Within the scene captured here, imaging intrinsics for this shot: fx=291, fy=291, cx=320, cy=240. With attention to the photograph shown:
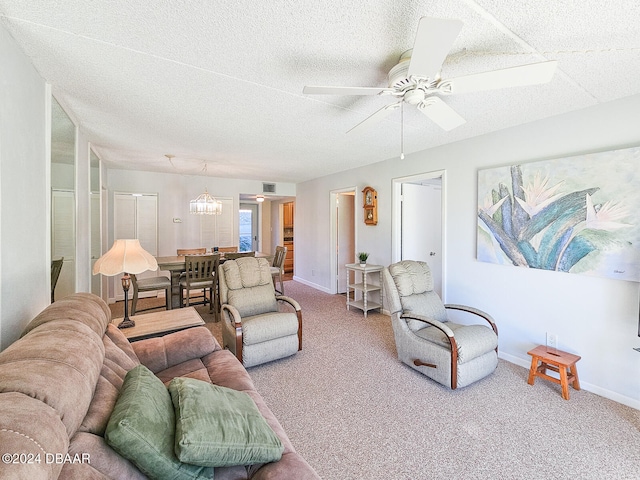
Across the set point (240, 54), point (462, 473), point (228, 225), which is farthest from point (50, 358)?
point (228, 225)

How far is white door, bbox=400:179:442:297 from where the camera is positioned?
4.52 m

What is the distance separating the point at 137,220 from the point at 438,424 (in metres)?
5.76

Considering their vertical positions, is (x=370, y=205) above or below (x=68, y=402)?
above

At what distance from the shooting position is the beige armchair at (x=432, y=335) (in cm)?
248

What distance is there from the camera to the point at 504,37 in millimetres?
1592

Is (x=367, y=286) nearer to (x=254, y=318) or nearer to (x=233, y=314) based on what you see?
(x=254, y=318)

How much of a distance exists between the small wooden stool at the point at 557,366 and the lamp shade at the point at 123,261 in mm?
3438

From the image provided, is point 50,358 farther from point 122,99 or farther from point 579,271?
point 579,271

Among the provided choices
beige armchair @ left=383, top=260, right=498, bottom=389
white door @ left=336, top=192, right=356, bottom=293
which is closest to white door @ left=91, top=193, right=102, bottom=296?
beige armchair @ left=383, top=260, right=498, bottom=389

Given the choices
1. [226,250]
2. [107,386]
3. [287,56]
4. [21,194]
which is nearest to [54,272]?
[21,194]

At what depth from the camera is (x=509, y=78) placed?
4.89 ft

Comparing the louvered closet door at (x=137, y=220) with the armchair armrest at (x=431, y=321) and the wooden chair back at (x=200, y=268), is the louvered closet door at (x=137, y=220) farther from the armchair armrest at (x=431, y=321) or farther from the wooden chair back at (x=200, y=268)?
the armchair armrest at (x=431, y=321)

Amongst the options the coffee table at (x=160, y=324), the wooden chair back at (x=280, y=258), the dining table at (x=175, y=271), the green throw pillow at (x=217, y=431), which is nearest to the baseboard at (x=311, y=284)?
the wooden chair back at (x=280, y=258)

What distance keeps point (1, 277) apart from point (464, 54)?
274cm
